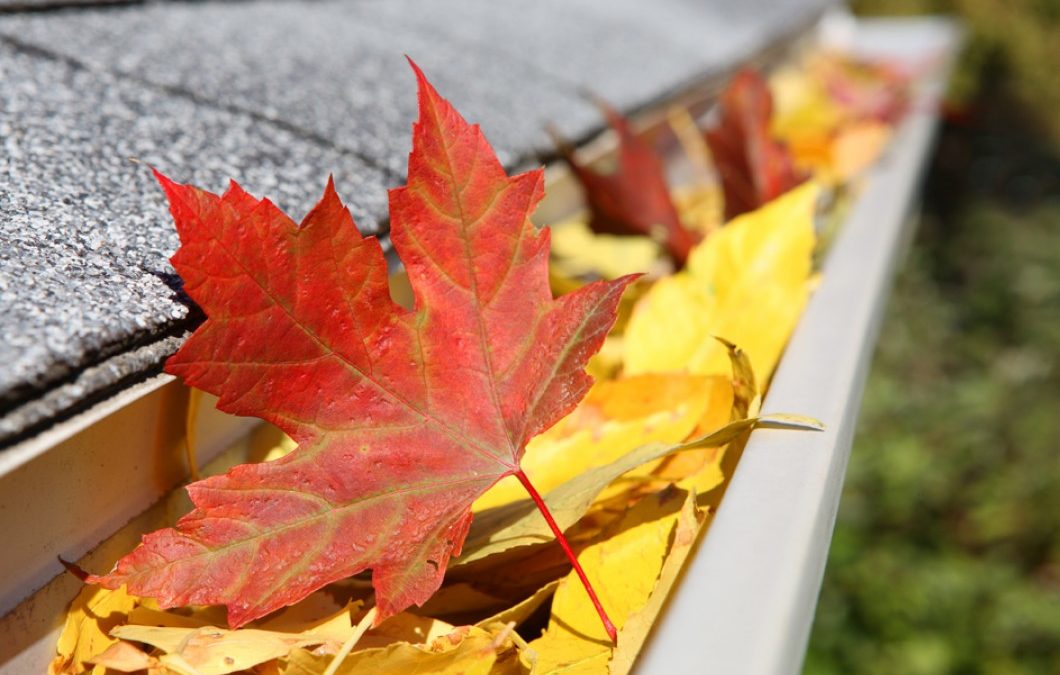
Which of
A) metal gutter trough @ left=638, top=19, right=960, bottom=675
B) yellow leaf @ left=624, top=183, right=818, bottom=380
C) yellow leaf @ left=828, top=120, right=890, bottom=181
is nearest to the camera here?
metal gutter trough @ left=638, top=19, right=960, bottom=675

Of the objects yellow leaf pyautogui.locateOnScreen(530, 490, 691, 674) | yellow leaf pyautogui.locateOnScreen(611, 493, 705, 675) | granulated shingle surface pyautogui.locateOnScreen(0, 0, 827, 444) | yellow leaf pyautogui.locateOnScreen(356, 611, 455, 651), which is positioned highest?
granulated shingle surface pyautogui.locateOnScreen(0, 0, 827, 444)

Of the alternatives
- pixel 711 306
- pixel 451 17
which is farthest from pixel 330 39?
pixel 711 306

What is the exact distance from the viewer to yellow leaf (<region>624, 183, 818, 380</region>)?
0.82m

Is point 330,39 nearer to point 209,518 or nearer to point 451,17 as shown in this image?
point 451,17

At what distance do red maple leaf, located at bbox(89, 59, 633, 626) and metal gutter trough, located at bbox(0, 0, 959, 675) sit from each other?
0.06 m

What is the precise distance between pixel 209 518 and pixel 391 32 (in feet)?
3.55

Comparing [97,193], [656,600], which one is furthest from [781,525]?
[97,193]

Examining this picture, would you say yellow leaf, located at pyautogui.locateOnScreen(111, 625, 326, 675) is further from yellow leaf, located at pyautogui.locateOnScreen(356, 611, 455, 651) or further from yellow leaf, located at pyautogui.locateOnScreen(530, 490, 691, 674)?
yellow leaf, located at pyautogui.locateOnScreen(530, 490, 691, 674)

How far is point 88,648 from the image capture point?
533 mm

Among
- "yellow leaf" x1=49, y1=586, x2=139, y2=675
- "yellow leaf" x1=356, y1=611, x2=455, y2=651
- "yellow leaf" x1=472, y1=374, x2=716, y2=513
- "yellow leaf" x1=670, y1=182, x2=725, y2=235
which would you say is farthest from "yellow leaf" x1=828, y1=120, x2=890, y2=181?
"yellow leaf" x1=49, y1=586, x2=139, y2=675

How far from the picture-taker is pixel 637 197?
110 cm

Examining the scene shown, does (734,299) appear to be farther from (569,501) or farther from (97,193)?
(97,193)

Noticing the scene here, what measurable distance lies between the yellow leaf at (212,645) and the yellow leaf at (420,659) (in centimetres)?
1

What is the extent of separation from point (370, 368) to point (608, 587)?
0.21m
